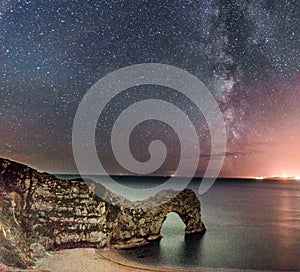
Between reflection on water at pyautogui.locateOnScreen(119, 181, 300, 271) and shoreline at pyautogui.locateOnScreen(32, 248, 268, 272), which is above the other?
reflection on water at pyautogui.locateOnScreen(119, 181, 300, 271)

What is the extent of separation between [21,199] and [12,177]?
1330 mm

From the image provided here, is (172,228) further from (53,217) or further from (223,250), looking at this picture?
(53,217)

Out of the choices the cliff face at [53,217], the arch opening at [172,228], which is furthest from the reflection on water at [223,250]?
the cliff face at [53,217]

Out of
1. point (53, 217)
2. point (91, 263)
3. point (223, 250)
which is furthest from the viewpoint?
point (223, 250)

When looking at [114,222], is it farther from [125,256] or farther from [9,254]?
[9,254]

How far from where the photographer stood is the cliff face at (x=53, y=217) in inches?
759

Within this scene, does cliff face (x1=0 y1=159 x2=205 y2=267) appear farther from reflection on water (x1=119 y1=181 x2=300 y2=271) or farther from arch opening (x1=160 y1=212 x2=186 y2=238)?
arch opening (x1=160 y1=212 x2=186 y2=238)

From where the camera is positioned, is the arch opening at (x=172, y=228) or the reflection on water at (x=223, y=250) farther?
the arch opening at (x=172, y=228)

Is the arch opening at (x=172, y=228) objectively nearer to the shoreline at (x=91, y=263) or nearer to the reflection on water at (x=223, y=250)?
the reflection on water at (x=223, y=250)

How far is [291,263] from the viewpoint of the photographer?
78.4 feet

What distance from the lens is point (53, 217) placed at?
2194 cm

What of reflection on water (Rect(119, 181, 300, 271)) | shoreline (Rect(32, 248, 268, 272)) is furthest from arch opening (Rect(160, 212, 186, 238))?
shoreline (Rect(32, 248, 268, 272))

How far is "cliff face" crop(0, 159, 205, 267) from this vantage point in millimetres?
19281

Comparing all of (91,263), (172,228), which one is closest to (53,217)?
(91,263)
